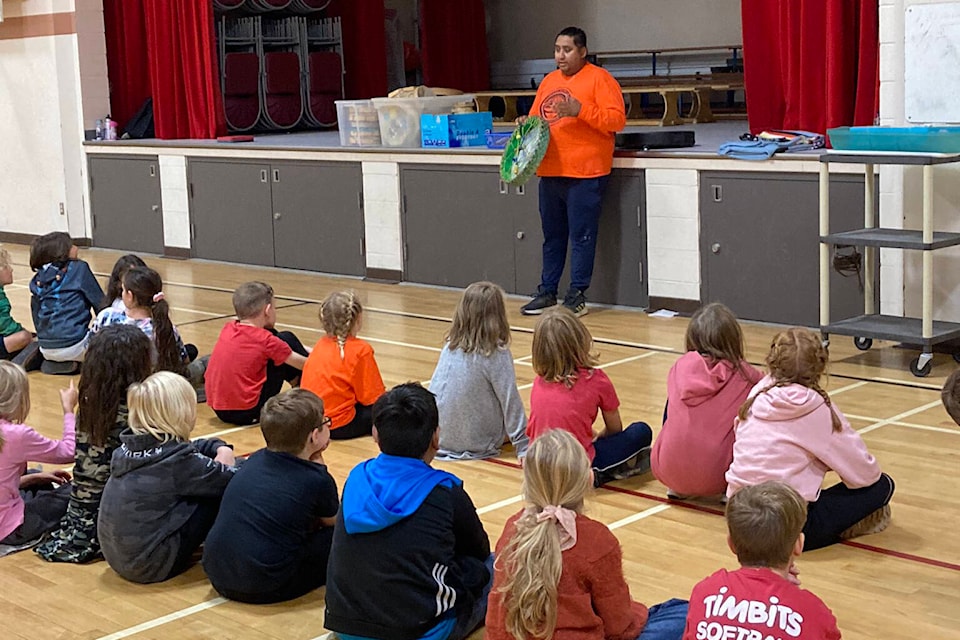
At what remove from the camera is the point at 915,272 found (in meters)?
6.55

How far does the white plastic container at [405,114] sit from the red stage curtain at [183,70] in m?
2.49

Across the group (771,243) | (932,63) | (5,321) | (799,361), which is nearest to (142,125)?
(5,321)

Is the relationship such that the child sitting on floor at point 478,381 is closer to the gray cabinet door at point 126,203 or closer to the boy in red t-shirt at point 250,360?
the boy in red t-shirt at point 250,360

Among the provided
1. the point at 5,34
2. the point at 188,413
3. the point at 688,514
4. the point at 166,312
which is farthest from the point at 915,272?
the point at 5,34

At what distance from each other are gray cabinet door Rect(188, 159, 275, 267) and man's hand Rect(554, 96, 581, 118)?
3.34 m

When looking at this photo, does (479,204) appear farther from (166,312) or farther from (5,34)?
(5,34)

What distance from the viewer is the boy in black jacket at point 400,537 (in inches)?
127

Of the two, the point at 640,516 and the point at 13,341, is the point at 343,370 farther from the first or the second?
the point at 13,341

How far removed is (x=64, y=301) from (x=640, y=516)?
3.54 meters

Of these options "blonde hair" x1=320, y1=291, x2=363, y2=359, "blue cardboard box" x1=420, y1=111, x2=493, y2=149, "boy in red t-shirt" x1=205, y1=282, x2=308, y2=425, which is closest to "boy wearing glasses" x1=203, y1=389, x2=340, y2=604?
"blonde hair" x1=320, y1=291, x2=363, y2=359

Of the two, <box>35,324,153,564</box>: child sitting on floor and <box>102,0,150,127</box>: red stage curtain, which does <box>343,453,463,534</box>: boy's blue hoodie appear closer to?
<box>35,324,153,564</box>: child sitting on floor

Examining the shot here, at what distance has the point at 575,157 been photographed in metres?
7.72

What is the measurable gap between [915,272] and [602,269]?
2159 millimetres

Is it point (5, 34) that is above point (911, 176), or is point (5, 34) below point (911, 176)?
above
